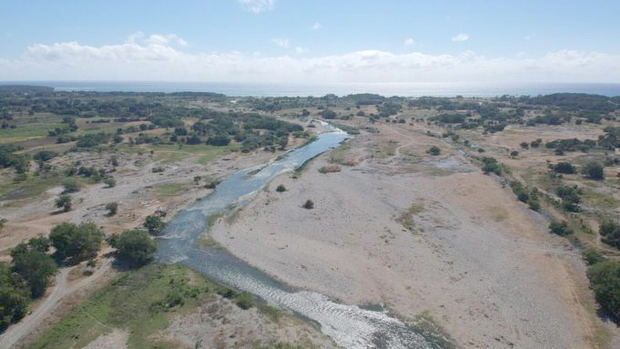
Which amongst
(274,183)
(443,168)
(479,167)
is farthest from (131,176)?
(479,167)

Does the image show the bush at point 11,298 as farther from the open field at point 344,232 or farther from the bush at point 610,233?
the bush at point 610,233

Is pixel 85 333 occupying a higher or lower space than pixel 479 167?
lower

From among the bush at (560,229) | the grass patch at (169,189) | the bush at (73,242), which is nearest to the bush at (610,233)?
the bush at (560,229)

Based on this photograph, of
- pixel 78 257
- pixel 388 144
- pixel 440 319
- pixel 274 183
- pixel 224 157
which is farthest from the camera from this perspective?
pixel 388 144

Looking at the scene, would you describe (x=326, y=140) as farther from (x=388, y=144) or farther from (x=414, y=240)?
(x=414, y=240)

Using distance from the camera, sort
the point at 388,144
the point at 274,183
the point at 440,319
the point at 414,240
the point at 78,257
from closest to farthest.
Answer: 1. the point at 440,319
2. the point at 78,257
3. the point at 414,240
4. the point at 274,183
5. the point at 388,144

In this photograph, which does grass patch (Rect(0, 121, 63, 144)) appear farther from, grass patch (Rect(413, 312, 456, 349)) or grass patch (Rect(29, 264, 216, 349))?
grass patch (Rect(413, 312, 456, 349))
